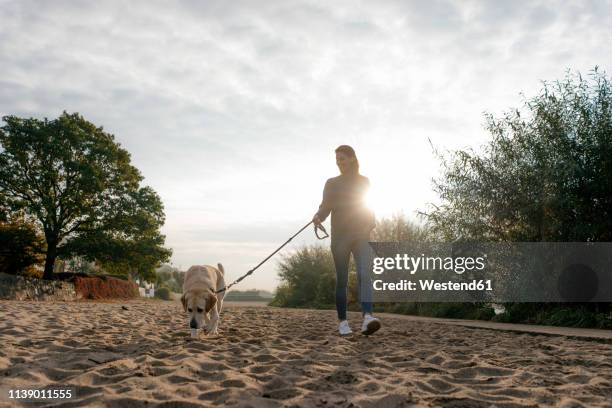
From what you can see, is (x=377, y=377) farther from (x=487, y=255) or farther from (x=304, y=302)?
(x=304, y=302)

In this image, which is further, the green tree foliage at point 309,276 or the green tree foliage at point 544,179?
the green tree foliage at point 309,276

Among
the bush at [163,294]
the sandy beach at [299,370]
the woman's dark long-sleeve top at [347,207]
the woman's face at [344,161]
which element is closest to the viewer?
the sandy beach at [299,370]

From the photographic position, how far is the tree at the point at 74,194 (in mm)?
22156

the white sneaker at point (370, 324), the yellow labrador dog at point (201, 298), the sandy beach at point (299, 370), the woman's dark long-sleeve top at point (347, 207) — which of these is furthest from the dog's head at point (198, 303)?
the white sneaker at point (370, 324)

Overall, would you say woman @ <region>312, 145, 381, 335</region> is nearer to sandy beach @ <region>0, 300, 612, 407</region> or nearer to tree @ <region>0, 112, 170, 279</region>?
sandy beach @ <region>0, 300, 612, 407</region>

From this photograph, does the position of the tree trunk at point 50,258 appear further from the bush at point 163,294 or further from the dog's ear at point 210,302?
the dog's ear at point 210,302

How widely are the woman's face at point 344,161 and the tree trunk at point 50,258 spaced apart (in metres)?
20.1

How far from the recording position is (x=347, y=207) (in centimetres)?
648

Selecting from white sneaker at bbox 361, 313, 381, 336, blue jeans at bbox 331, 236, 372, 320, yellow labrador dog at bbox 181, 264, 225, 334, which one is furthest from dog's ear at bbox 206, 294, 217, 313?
white sneaker at bbox 361, 313, 381, 336

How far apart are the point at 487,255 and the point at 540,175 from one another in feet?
8.40

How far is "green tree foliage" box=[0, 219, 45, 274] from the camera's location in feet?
69.3

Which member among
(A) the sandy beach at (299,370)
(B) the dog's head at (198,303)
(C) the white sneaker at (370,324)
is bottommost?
(A) the sandy beach at (299,370)

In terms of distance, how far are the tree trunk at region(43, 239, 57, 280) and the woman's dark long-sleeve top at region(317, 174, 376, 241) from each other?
1985 cm

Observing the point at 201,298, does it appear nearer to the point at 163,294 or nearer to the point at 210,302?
the point at 210,302
